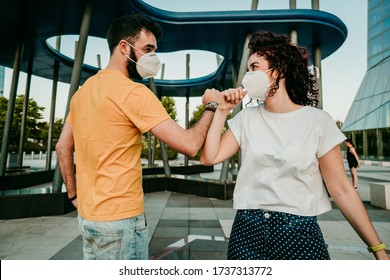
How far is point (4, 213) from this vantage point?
5.83m

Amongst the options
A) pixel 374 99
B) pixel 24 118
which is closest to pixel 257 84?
pixel 24 118

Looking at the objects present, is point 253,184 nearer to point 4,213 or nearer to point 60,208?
point 60,208

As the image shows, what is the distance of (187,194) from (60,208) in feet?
14.1

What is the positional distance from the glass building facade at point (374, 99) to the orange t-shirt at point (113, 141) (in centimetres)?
2492

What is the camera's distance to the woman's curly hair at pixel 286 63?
167 centimetres

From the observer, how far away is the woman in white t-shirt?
142 cm

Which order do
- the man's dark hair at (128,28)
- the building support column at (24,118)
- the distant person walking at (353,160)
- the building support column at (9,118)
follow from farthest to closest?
the building support column at (24,118) < the building support column at (9,118) < the distant person walking at (353,160) < the man's dark hair at (128,28)

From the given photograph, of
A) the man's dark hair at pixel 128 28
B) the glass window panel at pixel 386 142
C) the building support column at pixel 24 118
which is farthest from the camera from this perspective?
the glass window panel at pixel 386 142

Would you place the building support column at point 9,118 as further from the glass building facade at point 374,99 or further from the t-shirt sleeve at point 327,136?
the glass building facade at point 374,99

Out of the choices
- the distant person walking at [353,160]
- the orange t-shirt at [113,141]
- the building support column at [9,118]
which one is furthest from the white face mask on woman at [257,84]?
the building support column at [9,118]

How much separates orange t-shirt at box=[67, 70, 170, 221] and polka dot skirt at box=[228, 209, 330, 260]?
0.65 meters

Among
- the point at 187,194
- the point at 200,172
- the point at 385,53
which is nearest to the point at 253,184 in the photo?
the point at 187,194

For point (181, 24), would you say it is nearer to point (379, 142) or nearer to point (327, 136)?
point (327, 136)
